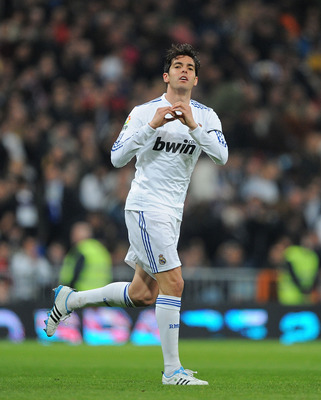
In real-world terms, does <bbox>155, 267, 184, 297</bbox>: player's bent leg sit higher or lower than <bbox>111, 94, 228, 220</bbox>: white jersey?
lower

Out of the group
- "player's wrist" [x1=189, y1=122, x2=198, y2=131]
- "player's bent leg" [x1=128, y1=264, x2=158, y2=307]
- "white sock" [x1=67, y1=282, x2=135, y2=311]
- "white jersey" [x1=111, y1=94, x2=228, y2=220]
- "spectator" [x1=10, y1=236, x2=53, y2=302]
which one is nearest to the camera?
"player's wrist" [x1=189, y1=122, x2=198, y2=131]

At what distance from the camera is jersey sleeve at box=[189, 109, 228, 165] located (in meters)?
7.53

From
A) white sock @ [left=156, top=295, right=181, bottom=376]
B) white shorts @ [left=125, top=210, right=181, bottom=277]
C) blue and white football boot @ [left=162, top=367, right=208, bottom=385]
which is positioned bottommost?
blue and white football boot @ [left=162, top=367, right=208, bottom=385]

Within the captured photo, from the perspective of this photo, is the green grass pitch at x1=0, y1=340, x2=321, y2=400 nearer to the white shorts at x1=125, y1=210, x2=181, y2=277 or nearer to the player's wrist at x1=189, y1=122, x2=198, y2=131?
the white shorts at x1=125, y1=210, x2=181, y2=277

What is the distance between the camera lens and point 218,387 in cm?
729

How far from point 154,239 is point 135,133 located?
850 mm

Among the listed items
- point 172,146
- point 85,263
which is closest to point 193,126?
point 172,146

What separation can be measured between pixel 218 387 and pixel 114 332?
26.5ft

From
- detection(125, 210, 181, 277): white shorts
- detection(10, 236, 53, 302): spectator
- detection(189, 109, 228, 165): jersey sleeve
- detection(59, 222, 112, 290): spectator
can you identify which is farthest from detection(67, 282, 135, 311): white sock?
detection(10, 236, 53, 302): spectator

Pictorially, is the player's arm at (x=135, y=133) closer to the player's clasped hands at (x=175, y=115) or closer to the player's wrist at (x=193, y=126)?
the player's clasped hands at (x=175, y=115)

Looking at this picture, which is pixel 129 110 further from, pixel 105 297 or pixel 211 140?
pixel 211 140

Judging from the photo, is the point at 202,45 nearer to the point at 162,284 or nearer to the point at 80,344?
the point at 80,344

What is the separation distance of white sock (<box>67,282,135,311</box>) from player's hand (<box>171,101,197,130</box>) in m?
1.51

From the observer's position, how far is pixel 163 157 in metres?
7.77
